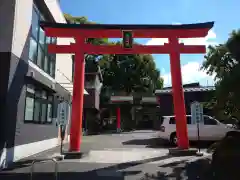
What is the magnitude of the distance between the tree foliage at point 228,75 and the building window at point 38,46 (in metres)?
7.91

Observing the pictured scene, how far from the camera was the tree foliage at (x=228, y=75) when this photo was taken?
7441mm

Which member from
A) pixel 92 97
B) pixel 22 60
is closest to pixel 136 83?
pixel 92 97

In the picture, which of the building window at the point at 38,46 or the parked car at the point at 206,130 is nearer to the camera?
the building window at the point at 38,46

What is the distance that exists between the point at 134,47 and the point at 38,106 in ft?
18.3

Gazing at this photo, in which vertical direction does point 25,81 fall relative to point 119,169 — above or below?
above

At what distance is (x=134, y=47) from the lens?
12.4 metres

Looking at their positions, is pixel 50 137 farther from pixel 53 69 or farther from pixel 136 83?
pixel 136 83

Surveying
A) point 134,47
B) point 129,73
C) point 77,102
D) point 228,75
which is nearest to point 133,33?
point 134,47

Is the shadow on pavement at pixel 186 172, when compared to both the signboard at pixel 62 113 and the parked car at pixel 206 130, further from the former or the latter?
the parked car at pixel 206 130

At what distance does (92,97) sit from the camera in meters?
29.0

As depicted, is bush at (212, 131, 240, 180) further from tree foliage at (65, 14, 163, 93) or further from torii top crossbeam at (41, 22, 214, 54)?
tree foliage at (65, 14, 163, 93)

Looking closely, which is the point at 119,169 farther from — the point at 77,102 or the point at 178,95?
the point at 178,95

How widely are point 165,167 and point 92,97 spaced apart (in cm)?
2049

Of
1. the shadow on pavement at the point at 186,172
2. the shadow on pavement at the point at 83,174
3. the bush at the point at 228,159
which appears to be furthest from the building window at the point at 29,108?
the bush at the point at 228,159
